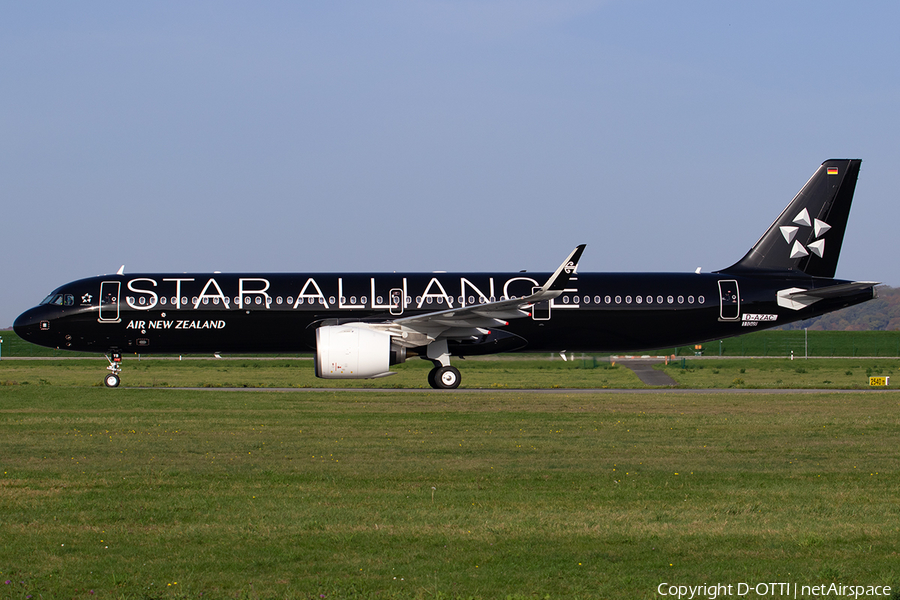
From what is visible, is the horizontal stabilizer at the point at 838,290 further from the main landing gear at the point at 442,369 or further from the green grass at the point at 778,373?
the main landing gear at the point at 442,369

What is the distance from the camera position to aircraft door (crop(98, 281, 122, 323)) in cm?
2983

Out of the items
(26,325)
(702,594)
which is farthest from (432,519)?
(26,325)

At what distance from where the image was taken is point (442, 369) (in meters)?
29.4

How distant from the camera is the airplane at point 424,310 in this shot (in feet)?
96.8

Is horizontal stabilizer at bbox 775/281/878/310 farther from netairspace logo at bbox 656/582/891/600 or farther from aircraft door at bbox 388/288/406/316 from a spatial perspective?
netairspace logo at bbox 656/582/891/600

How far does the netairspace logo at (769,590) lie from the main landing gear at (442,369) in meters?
22.3

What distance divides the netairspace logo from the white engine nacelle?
2003 centimetres

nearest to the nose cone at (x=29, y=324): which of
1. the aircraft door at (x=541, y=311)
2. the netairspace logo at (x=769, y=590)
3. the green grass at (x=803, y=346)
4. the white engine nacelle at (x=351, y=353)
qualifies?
the white engine nacelle at (x=351, y=353)

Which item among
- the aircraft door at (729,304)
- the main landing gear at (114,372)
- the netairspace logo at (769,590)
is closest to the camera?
the netairspace logo at (769,590)

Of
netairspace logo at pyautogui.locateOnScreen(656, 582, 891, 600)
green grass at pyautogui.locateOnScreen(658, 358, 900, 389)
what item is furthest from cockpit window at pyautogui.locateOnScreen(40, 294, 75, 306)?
netairspace logo at pyautogui.locateOnScreen(656, 582, 891, 600)

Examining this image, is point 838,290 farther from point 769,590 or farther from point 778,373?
point 769,590

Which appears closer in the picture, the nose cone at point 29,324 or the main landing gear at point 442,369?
the main landing gear at point 442,369

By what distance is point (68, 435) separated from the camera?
629 inches

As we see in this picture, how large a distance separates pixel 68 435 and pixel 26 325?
1627 centimetres
